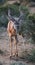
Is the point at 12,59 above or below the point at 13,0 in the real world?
below

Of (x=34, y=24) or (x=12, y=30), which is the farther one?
(x=34, y=24)

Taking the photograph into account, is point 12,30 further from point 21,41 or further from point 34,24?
point 21,41

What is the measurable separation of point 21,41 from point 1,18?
10.7 ft

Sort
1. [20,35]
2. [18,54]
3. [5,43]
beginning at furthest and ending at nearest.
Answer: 1. [20,35]
2. [5,43]
3. [18,54]

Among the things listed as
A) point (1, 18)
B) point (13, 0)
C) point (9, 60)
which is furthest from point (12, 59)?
point (13, 0)

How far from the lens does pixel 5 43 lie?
9.76m

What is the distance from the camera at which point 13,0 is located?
20.7 meters

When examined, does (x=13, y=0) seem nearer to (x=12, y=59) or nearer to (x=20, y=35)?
(x=20, y=35)

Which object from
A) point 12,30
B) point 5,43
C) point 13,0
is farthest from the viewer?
point 13,0

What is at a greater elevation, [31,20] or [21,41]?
[31,20]

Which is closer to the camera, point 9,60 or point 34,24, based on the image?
point 9,60

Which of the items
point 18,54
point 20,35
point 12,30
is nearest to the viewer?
point 12,30

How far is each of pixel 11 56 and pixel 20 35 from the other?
7.80 feet

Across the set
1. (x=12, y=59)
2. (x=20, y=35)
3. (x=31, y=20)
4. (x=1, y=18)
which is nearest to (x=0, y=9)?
(x=1, y=18)
